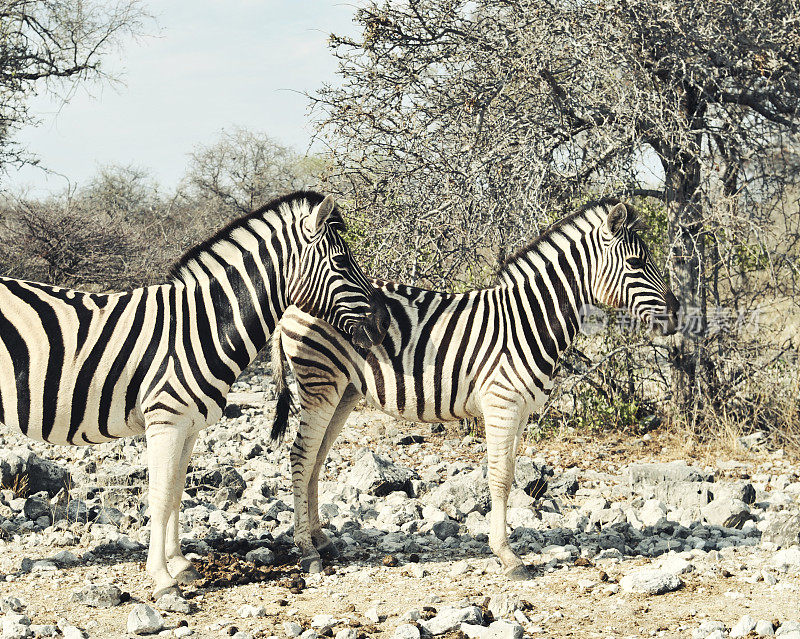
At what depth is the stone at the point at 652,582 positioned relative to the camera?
4.46 meters

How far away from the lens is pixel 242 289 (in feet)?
15.9

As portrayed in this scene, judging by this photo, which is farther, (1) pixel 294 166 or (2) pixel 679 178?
(1) pixel 294 166

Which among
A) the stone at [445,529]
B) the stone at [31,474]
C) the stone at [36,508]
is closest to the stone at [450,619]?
the stone at [445,529]

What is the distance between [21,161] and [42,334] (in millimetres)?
13912

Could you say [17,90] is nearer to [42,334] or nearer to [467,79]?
[467,79]

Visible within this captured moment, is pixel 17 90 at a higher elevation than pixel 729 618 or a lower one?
higher

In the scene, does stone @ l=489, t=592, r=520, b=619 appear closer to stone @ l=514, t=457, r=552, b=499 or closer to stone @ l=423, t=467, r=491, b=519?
stone @ l=423, t=467, r=491, b=519

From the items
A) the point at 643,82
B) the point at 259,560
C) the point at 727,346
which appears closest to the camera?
the point at 259,560

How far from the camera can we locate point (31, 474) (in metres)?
6.39

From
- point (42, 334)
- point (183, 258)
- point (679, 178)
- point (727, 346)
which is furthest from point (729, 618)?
point (679, 178)

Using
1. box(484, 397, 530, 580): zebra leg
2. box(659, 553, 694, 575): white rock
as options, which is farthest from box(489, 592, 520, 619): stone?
box(659, 553, 694, 575): white rock

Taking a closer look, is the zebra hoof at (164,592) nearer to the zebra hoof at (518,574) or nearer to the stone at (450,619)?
the stone at (450,619)

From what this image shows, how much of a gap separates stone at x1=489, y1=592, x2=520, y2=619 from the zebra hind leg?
69.7 inches

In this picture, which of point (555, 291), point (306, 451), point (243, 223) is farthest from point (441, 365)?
point (243, 223)
